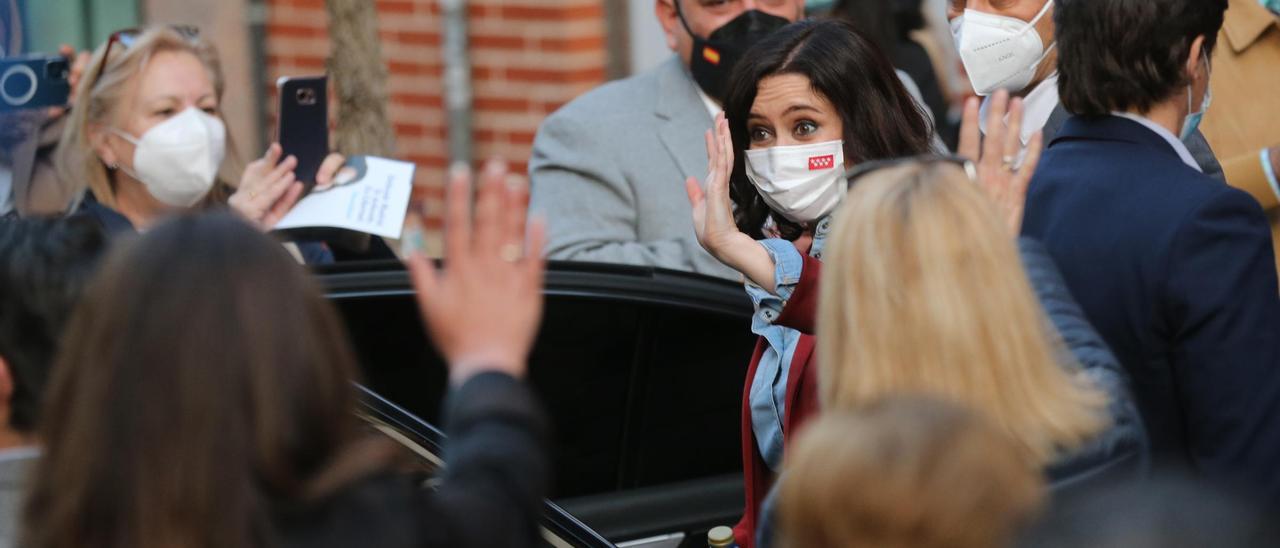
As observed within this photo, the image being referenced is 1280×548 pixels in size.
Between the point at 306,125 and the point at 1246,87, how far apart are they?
2.32 m

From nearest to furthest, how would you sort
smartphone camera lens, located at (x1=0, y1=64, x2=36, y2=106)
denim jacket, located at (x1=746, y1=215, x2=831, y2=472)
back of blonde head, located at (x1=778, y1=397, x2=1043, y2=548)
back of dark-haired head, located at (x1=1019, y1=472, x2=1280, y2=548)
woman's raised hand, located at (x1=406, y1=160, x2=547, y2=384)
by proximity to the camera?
back of dark-haired head, located at (x1=1019, y1=472, x2=1280, y2=548), back of blonde head, located at (x1=778, y1=397, x2=1043, y2=548), woman's raised hand, located at (x1=406, y1=160, x2=547, y2=384), denim jacket, located at (x1=746, y1=215, x2=831, y2=472), smartphone camera lens, located at (x1=0, y1=64, x2=36, y2=106)

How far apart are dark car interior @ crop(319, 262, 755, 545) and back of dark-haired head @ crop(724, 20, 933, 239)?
368mm

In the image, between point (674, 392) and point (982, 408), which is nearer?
point (982, 408)

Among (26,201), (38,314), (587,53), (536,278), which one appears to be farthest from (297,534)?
(587,53)

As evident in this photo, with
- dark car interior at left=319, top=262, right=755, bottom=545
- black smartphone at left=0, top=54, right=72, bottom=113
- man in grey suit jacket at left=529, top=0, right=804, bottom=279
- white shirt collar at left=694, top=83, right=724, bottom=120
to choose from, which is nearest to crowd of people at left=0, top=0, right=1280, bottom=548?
dark car interior at left=319, top=262, right=755, bottom=545

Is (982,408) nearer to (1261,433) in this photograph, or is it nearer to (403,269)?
(1261,433)

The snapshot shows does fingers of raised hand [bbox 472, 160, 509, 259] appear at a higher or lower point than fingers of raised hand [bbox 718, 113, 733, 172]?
higher

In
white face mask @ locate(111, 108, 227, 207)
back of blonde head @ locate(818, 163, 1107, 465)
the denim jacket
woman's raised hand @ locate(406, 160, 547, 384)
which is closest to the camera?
woman's raised hand @ locate(406, 160, 547, 384)

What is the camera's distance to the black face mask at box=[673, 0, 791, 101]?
5.14 meters

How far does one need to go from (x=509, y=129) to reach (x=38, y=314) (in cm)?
711

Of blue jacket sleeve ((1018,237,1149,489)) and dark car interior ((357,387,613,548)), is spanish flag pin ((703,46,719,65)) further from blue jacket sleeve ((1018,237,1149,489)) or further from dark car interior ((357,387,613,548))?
blue jacket sleeve ((1018,237,1149,489))

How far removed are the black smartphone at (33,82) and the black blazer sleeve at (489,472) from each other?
313cm

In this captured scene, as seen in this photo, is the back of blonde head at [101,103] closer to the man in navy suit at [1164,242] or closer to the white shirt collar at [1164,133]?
the man in navy suit at [1164,242]

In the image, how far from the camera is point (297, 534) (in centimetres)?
204
